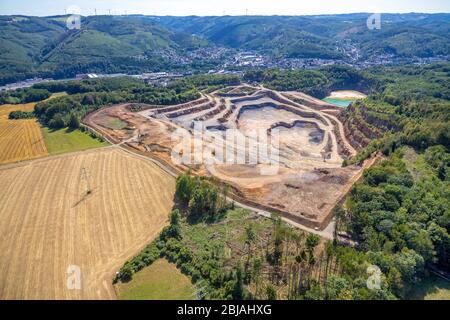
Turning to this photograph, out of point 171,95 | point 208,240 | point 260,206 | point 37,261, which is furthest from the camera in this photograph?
point 171,95

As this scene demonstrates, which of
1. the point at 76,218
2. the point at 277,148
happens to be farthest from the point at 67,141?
the point at 277,148

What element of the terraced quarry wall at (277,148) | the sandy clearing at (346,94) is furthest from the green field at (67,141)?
the sandy clearing at (346,94)

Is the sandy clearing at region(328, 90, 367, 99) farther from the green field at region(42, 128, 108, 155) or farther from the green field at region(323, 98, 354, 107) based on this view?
the green field at region(42, 128, 108, 155)

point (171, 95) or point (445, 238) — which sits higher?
point (171, 95)

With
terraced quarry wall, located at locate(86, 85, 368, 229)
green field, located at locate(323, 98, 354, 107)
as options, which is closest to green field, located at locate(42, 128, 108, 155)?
terraced quarry wall, located at locate(86, 85, 368, 229)

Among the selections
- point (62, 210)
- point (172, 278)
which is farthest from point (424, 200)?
point (62, 210)

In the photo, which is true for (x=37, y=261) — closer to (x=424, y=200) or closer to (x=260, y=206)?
(x=260, y=206)

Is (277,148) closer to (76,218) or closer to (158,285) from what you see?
(76,218)
